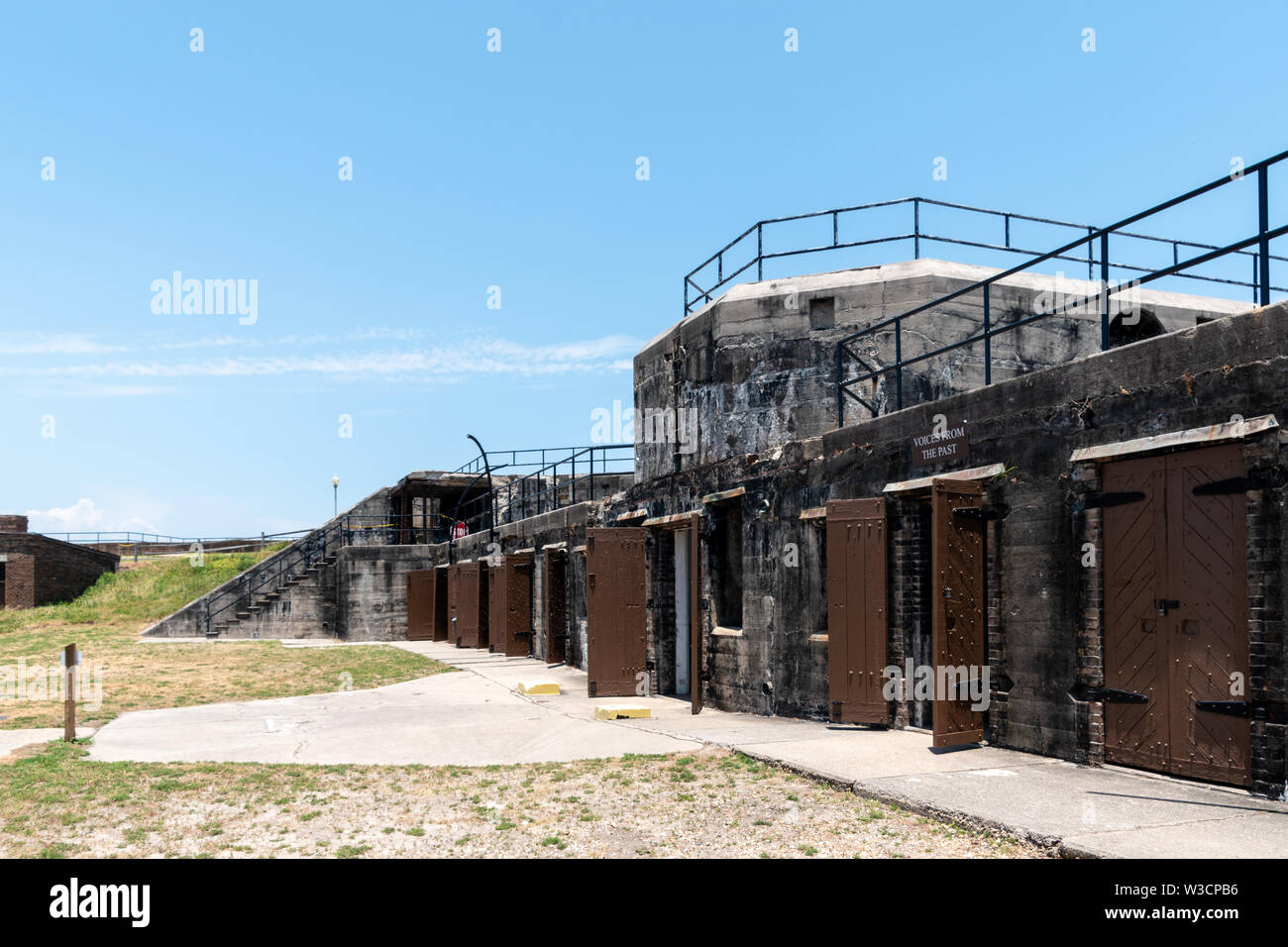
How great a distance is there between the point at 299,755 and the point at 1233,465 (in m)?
8.25

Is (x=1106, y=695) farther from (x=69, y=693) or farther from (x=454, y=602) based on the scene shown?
(x=454, y=602)

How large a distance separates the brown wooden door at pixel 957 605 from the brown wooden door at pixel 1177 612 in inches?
52.3

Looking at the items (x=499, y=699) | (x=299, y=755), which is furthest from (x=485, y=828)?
(x=499, y=699)

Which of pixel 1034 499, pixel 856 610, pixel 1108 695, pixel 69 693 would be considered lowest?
pixel 69 693

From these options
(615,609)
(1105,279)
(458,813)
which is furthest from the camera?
(615,609)

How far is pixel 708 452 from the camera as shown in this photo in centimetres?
1534

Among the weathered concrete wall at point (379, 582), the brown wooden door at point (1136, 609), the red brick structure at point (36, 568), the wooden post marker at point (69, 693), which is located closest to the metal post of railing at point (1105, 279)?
the brown wooden door at point (1136, 609)

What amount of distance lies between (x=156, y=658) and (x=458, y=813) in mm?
17628

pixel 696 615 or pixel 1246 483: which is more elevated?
pixel 1246 483

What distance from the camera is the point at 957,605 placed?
9039 mm

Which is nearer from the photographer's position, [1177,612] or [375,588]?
[1177,612]

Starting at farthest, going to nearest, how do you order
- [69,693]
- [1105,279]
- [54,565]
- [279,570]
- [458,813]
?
[54,565]
[279,570]
[69,693]
[1105,279]
[458,813]

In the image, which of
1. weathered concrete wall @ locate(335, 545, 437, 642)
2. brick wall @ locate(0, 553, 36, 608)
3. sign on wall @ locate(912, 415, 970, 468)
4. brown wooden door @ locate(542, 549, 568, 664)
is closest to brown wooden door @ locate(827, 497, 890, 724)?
sign on wall @ locate(912, 415, 970, 468)

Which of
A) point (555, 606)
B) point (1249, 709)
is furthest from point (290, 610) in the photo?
point (1249, 709)
